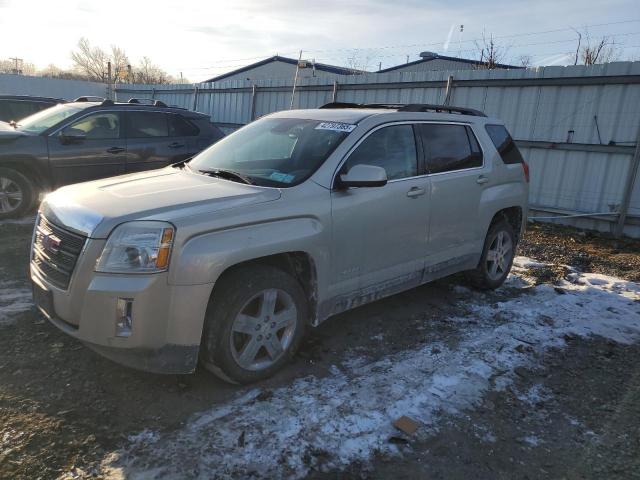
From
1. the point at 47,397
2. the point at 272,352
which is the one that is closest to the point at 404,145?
the point at 272,352

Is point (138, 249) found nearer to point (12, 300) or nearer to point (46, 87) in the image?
point (12, 300)

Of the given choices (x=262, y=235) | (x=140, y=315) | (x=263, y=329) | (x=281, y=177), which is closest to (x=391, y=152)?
(x=281, y=177)

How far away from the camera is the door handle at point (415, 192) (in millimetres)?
4090

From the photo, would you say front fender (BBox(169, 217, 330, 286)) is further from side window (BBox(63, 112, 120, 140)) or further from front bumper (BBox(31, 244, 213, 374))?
side window (BBox(63, 112, 120, 140))

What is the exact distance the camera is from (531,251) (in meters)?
7.22

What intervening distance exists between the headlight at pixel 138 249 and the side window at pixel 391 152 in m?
1.53

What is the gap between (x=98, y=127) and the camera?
7633mm

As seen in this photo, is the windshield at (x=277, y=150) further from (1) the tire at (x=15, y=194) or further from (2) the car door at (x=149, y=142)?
(1) the tire at (x=15, y=194)

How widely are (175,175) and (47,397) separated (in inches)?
71.4

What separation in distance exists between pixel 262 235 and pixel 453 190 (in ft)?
7.18

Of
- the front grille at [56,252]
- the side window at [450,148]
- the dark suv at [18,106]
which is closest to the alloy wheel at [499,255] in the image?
the side window at [450,148]

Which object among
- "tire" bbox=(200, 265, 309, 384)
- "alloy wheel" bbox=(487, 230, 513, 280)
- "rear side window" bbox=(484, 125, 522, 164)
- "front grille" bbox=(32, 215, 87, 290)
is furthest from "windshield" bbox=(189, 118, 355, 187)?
"alloy wheel" bbox=(487, 230, 513, 280)

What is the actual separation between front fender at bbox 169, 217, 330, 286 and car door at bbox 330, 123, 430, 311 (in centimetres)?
17

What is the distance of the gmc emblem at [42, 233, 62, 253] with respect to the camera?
307 cm
